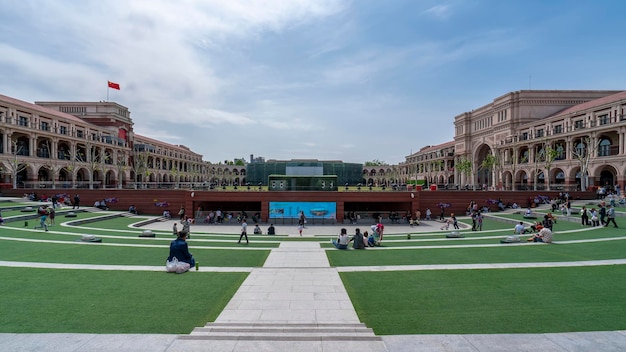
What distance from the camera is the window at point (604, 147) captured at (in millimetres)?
47375

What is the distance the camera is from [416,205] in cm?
3569

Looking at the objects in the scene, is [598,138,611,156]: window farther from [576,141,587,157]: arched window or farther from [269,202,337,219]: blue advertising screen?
[269,202,337,219]: blue advertising screen

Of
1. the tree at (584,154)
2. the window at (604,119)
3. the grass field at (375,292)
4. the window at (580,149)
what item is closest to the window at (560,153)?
the tree at (584,154)

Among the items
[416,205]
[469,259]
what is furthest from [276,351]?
[416,205]

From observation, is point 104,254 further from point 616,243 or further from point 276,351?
point 616,243

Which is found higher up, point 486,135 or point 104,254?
point 486,135

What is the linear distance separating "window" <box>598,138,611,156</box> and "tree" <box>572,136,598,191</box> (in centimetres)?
180

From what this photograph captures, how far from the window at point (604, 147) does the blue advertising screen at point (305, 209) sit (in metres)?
45.6

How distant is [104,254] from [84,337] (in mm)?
9414

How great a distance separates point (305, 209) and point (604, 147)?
1938 inches

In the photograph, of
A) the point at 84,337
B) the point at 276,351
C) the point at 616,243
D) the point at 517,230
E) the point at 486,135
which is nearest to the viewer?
the point at 276,351

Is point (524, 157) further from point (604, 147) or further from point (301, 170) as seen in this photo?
point (301, 170)

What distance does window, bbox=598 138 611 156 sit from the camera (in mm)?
47375

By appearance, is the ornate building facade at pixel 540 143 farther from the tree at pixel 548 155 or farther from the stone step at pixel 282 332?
the stone step at pixel 282 332
